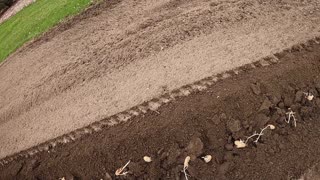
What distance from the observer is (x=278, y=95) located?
289 inches

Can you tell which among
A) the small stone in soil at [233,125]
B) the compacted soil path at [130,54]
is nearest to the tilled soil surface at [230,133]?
the small stone in soil at [233,125]

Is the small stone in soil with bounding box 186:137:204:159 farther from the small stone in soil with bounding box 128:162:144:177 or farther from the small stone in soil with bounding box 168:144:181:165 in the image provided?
the small stone in soil with bounding box 128:162:144:177

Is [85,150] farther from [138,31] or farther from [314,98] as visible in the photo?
[314,98]

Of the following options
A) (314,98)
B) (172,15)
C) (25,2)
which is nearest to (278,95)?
(314,98)

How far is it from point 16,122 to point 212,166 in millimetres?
6869

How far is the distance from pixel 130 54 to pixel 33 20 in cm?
711

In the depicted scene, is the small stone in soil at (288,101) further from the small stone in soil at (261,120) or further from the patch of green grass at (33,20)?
the patch of green grass at (33,20)

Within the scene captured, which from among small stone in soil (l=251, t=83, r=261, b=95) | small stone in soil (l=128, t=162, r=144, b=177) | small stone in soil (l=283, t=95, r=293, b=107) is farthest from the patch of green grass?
small stone in soil (l=283, t=95, r=293, b=107)

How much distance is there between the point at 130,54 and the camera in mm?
10031

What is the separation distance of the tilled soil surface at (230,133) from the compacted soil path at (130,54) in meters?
0.62

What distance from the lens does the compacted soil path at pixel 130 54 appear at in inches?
334

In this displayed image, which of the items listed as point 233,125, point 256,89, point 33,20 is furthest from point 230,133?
point 33,20

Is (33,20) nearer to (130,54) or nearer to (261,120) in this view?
(130,54)

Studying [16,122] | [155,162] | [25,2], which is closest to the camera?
[155,162]
